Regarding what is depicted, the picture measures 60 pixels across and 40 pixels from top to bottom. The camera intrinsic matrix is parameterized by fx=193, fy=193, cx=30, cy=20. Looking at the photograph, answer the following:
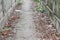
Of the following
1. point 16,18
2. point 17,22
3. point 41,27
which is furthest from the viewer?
point 16,18

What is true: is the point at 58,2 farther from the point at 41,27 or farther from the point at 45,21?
the point at 45,21

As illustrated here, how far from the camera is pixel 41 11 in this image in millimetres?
13648

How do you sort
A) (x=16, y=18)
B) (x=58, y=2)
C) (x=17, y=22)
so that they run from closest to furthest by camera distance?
(x=58, y=2) < (x=17, y=22) < (x=16, y=18)

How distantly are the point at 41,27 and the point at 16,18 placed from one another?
7.97 feet

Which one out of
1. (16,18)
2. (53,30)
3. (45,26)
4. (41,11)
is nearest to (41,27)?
(45,26)

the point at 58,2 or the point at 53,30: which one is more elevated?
the point at 58,2

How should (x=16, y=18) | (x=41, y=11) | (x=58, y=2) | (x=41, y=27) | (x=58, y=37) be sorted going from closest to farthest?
1. (x=58, y=37)
2. (x=58, y=2)
3. (x=41, y=27)
4. (x=16, y=18)
5. (x=41, y=11)

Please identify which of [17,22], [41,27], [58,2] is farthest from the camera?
[17,22]

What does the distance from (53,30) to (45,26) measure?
38.7 inches

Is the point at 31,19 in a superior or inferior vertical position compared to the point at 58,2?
inferior

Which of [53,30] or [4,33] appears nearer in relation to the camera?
[4,33]

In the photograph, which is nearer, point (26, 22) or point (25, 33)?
point (25, 33)

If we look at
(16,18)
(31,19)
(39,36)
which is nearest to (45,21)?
(31,19)

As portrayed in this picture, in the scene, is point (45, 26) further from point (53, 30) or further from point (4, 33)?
point (4, 33)
